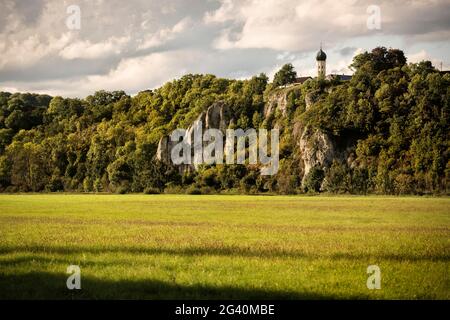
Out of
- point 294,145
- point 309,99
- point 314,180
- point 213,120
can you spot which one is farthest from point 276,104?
point 314,180

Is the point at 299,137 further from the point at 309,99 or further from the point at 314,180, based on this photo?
the point at 314,180

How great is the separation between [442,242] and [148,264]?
1334cm

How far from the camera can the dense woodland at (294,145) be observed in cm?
12513

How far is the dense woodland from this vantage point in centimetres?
12513

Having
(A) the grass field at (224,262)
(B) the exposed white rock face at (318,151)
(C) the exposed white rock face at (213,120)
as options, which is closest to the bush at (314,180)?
(B) the exposed white rock face at (318,151)

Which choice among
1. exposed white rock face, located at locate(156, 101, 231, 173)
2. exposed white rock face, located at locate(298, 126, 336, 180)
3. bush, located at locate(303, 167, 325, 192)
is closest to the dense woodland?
bush, located at locate(303, 167, 325, 192)

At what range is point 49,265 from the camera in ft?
56.2

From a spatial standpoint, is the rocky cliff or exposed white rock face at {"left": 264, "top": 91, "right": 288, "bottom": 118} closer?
the rocky cliff

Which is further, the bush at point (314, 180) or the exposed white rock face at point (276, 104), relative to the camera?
the exposed white rock face at point (276, 104)

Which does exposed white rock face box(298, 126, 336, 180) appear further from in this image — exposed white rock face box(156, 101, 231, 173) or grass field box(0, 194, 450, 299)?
grass field box(0, 194, 450, 299)

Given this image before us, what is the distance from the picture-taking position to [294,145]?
528 feet

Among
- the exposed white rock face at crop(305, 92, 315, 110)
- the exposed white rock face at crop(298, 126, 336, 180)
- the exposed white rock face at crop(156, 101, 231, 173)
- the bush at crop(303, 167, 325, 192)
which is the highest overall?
the exposed white rock face at crop(305, 92, 315, 110)

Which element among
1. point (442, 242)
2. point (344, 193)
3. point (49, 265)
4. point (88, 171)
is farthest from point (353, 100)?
point (49, 265)

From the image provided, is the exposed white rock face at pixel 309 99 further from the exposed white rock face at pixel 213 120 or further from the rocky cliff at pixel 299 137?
the exposed white rock face at pixel 213 120
